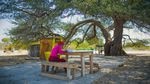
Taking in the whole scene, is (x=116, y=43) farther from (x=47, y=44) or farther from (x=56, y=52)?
(x=56, y=52)

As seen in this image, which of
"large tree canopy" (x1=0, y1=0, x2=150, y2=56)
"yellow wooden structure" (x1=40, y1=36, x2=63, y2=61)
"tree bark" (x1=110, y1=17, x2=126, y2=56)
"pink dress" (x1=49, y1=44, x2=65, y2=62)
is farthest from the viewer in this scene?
"tree bark" (x1=110, y1=17, x2=126, y2=56)

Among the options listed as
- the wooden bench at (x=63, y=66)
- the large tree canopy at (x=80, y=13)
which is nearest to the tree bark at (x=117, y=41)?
the large tree canopy at (x=80, y=13)

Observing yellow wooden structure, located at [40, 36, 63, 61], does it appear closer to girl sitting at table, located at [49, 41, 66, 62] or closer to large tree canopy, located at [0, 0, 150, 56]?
large tree canopy, located at [0, 0, 150, 56]

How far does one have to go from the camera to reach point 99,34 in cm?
2534

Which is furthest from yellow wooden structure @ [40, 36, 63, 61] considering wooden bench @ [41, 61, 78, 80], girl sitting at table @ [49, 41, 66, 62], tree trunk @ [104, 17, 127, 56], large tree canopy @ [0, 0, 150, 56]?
girl sitting at table @ [49, 41, 66, 62]

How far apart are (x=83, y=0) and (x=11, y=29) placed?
11.4 metres

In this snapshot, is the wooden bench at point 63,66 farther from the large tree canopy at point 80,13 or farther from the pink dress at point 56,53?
the large tree canopy at point 80,13

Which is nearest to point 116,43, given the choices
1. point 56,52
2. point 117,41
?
point 117,41

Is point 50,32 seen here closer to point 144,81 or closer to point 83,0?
point 83,0

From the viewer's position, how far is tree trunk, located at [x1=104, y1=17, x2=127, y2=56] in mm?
20558

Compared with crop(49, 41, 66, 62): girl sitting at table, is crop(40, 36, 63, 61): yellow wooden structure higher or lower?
higher

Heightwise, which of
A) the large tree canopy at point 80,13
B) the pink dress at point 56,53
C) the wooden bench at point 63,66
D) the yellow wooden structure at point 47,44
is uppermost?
the large tree canopy at point 80,13

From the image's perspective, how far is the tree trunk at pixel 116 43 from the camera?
2056 cm

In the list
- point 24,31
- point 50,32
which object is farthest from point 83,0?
point 50,32
